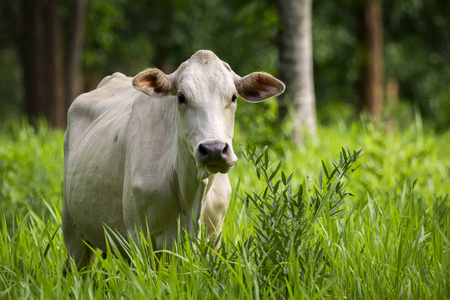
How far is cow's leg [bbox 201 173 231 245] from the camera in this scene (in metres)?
3.48

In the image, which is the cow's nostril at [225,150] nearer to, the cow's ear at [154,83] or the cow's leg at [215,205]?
the cow's leg at [215,205]

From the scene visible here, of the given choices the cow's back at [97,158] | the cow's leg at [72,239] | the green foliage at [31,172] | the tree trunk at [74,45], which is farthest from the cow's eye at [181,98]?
the tree trunk at [74,45]

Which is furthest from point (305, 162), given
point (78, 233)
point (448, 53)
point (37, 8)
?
point (448, 53)

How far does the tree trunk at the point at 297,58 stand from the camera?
8.42m

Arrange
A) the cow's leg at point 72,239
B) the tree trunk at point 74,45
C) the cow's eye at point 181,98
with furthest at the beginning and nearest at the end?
the tree trunk at point 74,45 < the cow's leg at point 72,239 < the cow's eye at point 181,98

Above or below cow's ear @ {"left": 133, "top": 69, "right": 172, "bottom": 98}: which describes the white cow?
below

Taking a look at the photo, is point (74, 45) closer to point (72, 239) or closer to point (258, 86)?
point (72, 239)

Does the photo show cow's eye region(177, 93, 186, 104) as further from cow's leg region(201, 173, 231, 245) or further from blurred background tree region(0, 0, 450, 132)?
blurred background tree region(0, 0, 450, 132)

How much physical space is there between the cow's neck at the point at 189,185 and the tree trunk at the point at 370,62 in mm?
9671

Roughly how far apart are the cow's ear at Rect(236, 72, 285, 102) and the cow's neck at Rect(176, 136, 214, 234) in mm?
516

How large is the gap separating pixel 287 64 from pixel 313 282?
19.4ft

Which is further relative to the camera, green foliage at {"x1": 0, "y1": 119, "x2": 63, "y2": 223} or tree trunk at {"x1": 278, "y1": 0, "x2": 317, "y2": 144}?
tree trunk at {"x1": 278, "y1": 0, "x2": 317, "y2": 144}

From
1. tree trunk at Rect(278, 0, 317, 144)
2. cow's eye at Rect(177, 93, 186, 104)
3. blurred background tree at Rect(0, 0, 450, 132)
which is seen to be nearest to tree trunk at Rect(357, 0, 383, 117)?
blurred background tree at Rect(0, 0, 450, 132)

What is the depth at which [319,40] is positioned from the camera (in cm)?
1524
